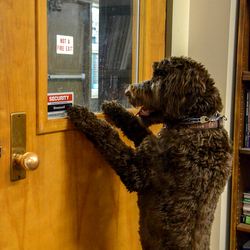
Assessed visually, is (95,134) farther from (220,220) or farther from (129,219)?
(220,220)

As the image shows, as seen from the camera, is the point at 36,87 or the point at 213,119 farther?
the point at 213,119

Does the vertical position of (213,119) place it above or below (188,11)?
below

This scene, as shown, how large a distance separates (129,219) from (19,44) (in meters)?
0.95

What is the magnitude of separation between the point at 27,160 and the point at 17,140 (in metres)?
0.08

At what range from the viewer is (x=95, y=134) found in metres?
1.24

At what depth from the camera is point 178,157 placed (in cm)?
120

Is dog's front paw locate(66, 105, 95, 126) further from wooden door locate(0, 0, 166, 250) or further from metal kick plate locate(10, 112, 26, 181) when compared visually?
metal kick plate locate(10, 112, 26, 181)

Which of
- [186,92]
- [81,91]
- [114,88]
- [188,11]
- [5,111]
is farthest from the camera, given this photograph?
[188,11]

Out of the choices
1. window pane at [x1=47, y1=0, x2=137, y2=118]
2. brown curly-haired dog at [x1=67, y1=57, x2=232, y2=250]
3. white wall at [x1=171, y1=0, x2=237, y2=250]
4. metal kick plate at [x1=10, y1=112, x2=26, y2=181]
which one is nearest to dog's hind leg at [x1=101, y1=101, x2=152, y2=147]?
window pane at [x1=47, y1=0, x2=137, y2=118]

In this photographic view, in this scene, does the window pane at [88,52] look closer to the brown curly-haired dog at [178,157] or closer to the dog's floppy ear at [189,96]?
the brown curly-haired dog at [178,157]

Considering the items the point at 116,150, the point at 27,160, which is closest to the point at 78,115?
the point at 116,150

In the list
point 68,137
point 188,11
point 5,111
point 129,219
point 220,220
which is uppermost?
point 188,11

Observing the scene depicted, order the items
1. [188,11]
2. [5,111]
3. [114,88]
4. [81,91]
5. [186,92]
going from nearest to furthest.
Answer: [5,111]
[186,92]
[81,91]
[114,88]
[188,11]

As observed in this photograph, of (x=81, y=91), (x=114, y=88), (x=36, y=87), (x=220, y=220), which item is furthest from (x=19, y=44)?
(x=220, y=220)
